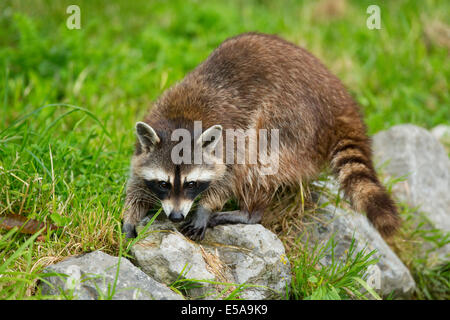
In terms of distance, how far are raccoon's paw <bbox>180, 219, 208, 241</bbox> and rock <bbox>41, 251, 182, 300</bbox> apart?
65cm

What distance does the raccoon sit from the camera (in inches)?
178

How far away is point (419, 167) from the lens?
20.9 feet

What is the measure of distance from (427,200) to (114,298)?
12.6 feet

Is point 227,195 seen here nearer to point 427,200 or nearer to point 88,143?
point 88,143

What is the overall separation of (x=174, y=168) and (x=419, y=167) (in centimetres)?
327

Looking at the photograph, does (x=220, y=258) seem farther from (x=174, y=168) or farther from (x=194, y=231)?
(x=174, y=168)

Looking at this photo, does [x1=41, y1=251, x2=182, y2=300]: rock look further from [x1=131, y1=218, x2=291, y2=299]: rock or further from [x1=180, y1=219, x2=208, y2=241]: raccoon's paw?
[x1=180, y1=219, x2=208, y2=241]: raccoon's paw

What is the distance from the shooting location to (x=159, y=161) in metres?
4.53

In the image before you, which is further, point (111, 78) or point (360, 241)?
point (111, 78)

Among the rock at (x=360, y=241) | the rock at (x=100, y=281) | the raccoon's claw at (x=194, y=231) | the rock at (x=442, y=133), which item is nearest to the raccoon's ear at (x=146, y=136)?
the raccoon's claw at (x=194, y=231)

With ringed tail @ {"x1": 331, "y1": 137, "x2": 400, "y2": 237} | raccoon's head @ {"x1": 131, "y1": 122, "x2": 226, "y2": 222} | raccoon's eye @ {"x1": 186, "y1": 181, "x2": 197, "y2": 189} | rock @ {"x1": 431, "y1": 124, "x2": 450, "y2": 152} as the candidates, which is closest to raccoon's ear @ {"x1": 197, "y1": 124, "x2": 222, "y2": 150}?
raccoon's head @ {"x1": 131, "y1": 122, "x2": 226, "y2": 222}

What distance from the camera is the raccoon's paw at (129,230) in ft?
15.1

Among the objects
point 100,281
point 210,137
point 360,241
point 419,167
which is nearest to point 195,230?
point 210,137

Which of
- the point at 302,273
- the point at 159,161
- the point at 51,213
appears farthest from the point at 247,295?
the point at 51,213
